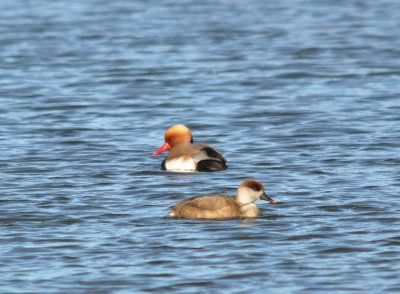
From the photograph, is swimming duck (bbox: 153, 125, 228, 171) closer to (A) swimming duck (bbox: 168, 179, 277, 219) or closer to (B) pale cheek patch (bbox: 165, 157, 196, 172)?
(B) pale cheek patch (bbox: 165, 157, 196, 172)

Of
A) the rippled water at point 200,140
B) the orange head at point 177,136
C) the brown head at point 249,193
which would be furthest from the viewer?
the orange head at point 177,136

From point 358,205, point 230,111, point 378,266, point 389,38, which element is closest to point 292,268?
point 378,266

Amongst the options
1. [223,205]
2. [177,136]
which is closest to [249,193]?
[223,205]

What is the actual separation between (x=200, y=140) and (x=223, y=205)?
18.8 feet

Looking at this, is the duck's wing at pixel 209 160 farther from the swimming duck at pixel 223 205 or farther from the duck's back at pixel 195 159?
the swimming duck at pixel 223 205

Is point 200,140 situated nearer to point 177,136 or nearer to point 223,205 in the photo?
point 177,136

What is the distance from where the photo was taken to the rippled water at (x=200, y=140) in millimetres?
10812

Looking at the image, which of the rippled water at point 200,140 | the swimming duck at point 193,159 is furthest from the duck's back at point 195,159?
the rippled water at point 200,140

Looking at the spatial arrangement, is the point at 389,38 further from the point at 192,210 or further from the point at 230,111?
the point at 192,210

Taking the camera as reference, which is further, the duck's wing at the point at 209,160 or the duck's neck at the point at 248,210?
the duck's wing at the point at 209,160

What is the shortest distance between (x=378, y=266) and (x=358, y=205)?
2.54m

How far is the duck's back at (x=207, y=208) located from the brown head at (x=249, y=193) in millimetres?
101

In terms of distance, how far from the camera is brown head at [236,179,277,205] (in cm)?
1255

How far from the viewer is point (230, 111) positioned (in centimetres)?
2077
